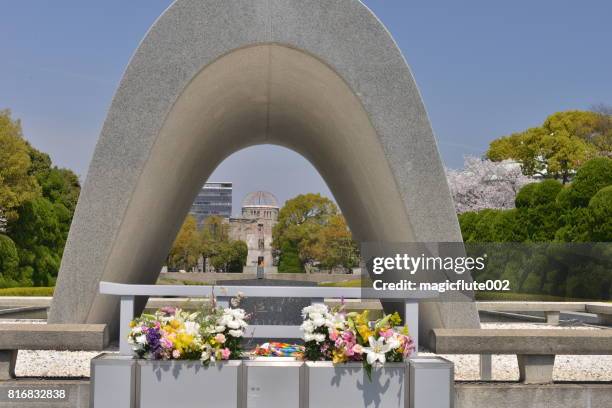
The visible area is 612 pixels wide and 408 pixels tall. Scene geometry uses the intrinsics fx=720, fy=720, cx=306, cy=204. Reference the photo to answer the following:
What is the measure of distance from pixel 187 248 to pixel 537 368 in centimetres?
4618

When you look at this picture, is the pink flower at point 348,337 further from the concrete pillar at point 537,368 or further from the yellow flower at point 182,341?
the concrete pillar at point 537,368

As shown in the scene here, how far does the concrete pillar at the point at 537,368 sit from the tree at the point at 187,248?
44667mm

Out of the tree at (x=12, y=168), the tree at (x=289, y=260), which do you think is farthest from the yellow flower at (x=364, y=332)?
the tree at (x=289, y=260)

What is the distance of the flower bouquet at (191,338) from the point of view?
463 centimetres

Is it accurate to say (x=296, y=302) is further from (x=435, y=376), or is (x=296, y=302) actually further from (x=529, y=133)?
(x=529, y=133)

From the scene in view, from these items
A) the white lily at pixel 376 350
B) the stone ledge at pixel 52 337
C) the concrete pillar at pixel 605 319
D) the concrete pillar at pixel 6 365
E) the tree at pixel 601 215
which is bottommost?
the concrete pillar at pixel 605 319

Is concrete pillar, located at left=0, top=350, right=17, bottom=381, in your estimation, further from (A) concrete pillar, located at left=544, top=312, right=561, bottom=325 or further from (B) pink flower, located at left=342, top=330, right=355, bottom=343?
(A) concrete pillar, located at left=544, top=312, right=561, bottom=325

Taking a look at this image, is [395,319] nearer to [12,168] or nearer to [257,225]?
[12,168]

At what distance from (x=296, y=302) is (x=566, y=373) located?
3570mm

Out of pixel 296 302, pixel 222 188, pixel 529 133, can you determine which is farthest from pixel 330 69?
pixel 222 188

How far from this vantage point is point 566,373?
7.62 m

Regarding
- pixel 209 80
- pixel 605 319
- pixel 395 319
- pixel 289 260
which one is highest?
pixel 209 80

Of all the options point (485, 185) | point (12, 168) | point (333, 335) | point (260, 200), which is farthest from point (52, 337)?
point (260, 200)

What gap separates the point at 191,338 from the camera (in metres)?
4.63
